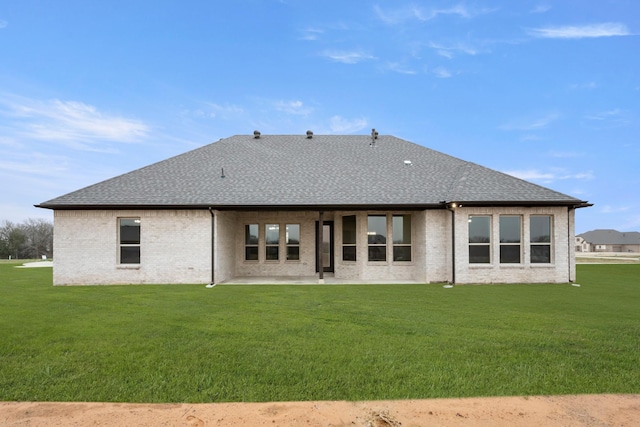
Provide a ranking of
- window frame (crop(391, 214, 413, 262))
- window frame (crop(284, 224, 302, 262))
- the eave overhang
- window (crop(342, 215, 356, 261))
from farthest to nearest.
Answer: window frame (crop(284, 224, 302, 262)) → window (crop(342, 215, 356, 261)) → window frame (crop(391, 214, 413, 262)) → the eave overhang

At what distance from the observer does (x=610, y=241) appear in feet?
300

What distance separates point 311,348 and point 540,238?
12.0m

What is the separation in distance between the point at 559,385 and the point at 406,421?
2074 mm

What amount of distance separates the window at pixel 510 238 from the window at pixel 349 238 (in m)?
5.84

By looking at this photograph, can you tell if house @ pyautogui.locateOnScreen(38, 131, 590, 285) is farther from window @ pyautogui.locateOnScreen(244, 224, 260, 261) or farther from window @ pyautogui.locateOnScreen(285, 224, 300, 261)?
window @ pyautogui.locateOnScreen(285, 224, 300, 261)

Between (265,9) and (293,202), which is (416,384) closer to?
(293,202)

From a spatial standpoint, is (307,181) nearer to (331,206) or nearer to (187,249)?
(331,206)

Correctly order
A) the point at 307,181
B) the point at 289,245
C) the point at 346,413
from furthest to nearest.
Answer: the point at 289,245 → the point at 307,181 → the point at 346,413

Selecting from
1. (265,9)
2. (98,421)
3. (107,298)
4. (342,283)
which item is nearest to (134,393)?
(98,421)

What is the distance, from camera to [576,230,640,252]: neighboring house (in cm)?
8862

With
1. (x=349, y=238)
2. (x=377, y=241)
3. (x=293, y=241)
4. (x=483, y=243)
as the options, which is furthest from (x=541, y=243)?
(x=293, y=241)

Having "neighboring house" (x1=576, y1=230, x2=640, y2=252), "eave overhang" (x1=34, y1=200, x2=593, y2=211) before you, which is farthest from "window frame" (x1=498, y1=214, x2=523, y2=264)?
"neighboring house" (x1=576, y1=230, x2=640, y2=252)

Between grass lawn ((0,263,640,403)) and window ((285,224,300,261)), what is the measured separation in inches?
261

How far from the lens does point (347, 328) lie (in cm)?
622
